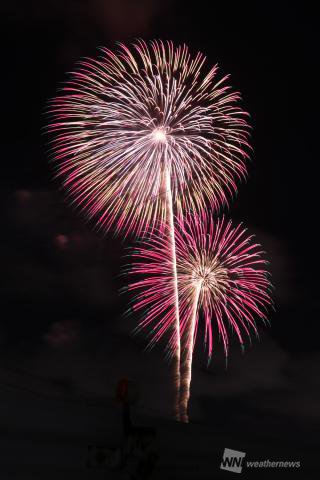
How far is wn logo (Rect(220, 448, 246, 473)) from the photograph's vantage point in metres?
16.5

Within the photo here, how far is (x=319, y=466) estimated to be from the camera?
742 inches

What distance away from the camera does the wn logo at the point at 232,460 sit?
16.5 metres

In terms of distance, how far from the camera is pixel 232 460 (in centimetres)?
1678

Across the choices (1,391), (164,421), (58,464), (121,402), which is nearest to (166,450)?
(164,421)

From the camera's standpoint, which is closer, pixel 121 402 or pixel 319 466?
pixel 121 402

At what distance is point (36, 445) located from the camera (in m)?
12.9

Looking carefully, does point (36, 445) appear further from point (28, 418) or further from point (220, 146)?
point (220, 146)

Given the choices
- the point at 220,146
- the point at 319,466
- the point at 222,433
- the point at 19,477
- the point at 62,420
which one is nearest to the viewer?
the point at 19,477

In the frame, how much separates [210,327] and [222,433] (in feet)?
64.7

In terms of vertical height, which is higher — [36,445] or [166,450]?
[166,450]

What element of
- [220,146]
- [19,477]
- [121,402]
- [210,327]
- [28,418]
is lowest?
[19,477]

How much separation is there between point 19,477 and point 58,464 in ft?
2.79

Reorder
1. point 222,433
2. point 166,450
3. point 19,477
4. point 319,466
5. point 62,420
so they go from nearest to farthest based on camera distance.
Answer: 1. point 19,477
2. point 62,420
3. point 166,450
4. point 222,433
5. point 319,466

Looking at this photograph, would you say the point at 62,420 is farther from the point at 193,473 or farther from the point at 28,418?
the point at 193,473
